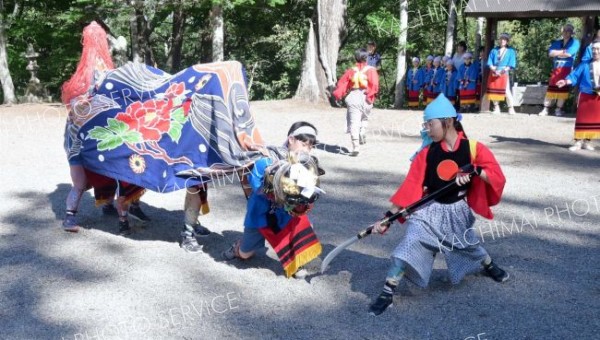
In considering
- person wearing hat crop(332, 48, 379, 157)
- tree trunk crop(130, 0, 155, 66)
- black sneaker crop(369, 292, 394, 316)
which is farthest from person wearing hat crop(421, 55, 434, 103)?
black sneaker crop(369, 292, 394, 316)

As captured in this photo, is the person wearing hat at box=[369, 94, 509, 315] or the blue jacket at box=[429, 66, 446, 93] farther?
the blue jacket at box=[429, 66, 446, 93]

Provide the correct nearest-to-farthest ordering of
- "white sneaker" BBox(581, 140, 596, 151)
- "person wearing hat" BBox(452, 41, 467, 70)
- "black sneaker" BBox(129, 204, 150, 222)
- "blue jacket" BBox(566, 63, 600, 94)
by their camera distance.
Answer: "black sneaker" BBox(129, 204, 150, 222) → "blue jacket" BBox(566, 63, 600, 94) → "white sneaker" BBox(581, 140, 596, 151) → "person wearing hat" BBox(452, 41, 467, 70)

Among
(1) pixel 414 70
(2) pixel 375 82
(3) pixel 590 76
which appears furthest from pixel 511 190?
(1) pixel 414 70

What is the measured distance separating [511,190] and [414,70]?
37.2 feet

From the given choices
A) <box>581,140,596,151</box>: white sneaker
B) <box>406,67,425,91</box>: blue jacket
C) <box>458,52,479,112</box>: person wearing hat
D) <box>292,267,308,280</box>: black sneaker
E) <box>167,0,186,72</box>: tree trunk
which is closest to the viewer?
<box>292,267,308,280</box>: black sneaker

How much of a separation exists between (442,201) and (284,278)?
135 cm

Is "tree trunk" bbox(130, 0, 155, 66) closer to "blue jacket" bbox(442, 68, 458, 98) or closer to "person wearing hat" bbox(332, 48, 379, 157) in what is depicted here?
"blue jacket" bbox(442, 68, 458, 98)

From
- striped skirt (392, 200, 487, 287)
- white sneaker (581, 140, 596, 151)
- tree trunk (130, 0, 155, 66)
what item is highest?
tree trunk (130, 0, 155, 66)

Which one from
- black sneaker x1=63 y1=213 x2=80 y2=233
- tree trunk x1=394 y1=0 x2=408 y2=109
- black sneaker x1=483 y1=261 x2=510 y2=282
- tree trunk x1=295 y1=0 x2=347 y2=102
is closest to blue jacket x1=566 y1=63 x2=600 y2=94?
black sneaker x1=483 y1=261 x2=510 y2=282

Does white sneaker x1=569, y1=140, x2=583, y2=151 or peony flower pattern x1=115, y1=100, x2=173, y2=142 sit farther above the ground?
peony flower pattern x1=115, y1=100, x2=173, y2=142

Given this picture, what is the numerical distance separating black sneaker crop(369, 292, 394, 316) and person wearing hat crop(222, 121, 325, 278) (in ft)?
2.22

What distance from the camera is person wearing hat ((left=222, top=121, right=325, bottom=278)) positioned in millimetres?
3947

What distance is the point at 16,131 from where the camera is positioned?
12430mm

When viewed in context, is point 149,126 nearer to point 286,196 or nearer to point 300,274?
point 286,196
